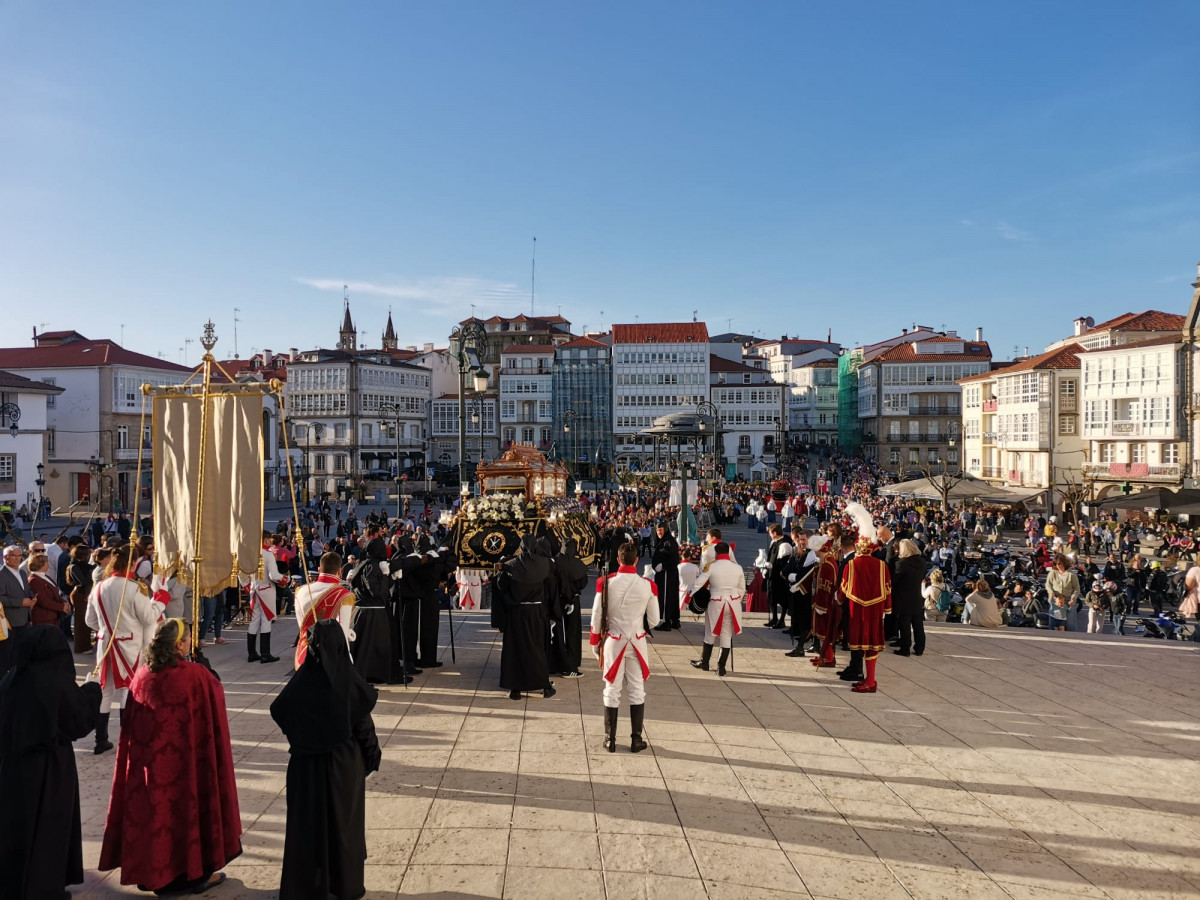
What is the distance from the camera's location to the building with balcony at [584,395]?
77625mm

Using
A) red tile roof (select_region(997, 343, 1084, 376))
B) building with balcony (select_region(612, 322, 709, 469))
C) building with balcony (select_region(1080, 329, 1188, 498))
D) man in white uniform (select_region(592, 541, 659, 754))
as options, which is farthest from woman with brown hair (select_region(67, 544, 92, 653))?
building with balcony (select_region(612, 322, 709, 469))

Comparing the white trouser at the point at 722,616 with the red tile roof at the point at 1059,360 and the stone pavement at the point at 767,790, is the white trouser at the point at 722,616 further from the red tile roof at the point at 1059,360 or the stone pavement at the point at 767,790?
the red tile roof at the point at 1059,360

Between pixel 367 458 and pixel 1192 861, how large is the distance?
72.4m

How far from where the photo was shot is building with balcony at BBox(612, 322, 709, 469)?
7612 centimetres

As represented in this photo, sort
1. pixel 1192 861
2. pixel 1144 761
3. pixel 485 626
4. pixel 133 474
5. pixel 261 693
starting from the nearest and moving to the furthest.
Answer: pixel 1192 861 → pixel 1144 761 → pixel 261 693 → pixel 485 626 → pixel 133 474

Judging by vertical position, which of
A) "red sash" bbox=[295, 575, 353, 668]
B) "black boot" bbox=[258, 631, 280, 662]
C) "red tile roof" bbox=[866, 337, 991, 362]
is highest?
"red tile roof" bbox=[866, 337, 991, 362]

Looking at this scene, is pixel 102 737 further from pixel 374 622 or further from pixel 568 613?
pixel 568 613

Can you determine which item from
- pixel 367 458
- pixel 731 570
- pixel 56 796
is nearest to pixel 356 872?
pixel 56 796

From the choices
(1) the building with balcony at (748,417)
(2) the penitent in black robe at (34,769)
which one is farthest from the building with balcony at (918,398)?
(2) the penitent in black robe at (34,769)

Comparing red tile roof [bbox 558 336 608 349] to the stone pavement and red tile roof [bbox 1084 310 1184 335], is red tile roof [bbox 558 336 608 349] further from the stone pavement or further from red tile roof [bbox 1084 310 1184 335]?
the stone pavement

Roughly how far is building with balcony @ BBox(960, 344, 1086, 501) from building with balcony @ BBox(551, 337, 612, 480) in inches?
1283

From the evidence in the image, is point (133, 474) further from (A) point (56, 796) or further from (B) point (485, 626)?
(A) point (56, 796)

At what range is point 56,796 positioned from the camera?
4.53 meters

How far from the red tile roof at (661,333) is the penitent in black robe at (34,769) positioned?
241ft
